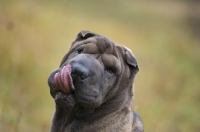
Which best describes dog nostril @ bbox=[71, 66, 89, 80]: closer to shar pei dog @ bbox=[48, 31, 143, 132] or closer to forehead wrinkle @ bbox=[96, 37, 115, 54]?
shar pei dog @ bbox=[48, 31, 143, 132]

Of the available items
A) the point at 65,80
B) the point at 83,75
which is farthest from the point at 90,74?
the point at 65,80

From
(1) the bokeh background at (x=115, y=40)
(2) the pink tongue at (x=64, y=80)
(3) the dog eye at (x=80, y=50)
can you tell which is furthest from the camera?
(1) the bokeh background at (x=115, y=40)

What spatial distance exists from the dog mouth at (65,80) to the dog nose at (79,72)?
0.05m

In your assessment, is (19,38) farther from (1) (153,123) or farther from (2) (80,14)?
(2) (80,14)

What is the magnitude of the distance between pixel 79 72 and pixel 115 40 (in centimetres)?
1279

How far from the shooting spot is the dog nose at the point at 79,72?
6.24 m

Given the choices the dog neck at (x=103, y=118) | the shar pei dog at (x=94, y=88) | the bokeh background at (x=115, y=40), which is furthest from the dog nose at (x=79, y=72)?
the bokeh background at (x=115, y=40)

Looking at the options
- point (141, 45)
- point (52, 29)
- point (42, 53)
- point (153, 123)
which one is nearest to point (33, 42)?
point (42, 53)

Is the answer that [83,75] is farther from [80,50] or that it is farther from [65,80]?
[80,50]

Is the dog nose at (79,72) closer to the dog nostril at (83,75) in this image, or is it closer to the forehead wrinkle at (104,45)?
the dog nostril at (83,75)

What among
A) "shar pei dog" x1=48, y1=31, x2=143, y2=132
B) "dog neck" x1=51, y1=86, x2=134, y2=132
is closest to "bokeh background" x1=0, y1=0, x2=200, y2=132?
"dog neck" x1=51, y1=86, x2=134, y2=132

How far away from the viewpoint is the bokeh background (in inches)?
419

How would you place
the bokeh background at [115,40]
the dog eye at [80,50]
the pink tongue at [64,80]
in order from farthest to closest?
A: the bokeh background at [115,40] < the dog eye at [80,50] < the pink tongue at [64,80]

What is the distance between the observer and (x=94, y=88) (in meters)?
6.41
